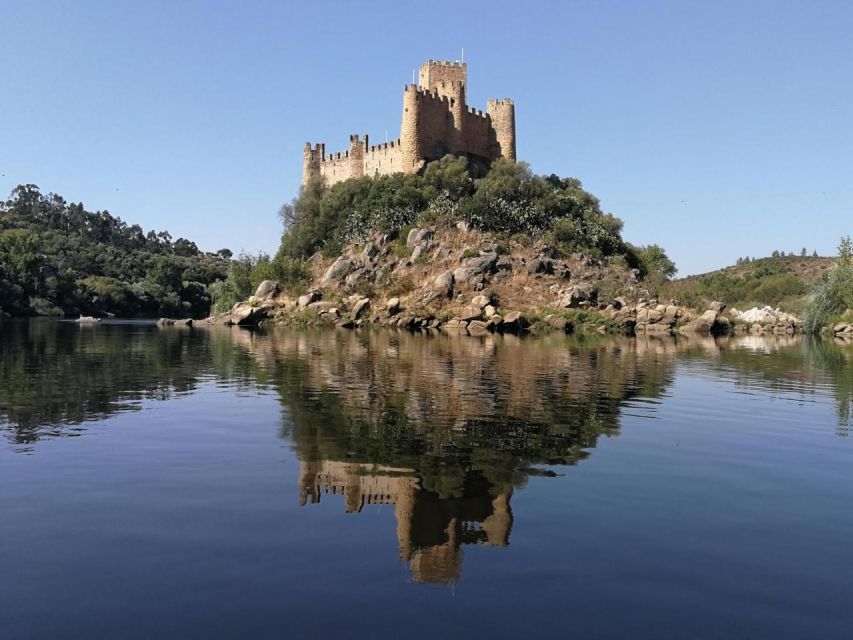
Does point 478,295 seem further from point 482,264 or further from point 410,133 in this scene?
point 410,133

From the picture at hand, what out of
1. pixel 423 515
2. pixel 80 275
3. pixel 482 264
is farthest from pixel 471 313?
pixel 80 275

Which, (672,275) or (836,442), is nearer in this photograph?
(836,442)

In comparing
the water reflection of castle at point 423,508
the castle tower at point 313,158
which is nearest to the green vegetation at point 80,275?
the castle tower at point 313,158

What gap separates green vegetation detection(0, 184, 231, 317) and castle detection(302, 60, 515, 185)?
45171mm

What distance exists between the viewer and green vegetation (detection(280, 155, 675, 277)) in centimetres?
7531

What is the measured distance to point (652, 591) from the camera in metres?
6.68

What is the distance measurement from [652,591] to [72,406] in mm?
14482

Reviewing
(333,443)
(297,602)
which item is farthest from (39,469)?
(297,602)

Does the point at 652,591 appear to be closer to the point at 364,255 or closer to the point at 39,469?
the point at 39,469

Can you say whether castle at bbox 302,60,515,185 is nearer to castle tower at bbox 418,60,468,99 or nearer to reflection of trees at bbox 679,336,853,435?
castle tower at bbox 418,60,468,99

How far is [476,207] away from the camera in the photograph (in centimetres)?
7481

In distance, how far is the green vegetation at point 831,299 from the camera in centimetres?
5994

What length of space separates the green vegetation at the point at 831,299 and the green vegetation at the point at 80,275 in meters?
87.1

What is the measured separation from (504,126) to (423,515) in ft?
256
